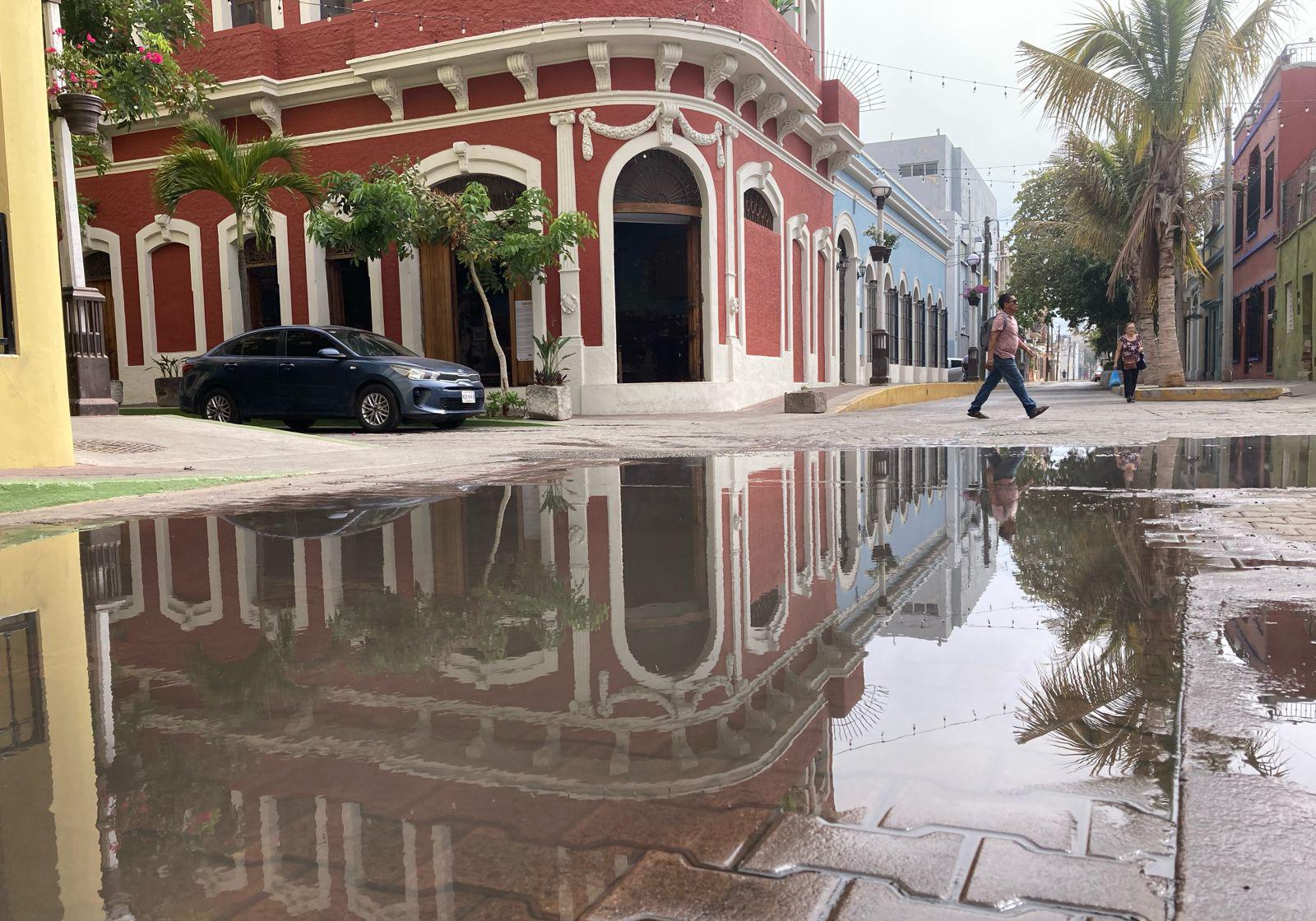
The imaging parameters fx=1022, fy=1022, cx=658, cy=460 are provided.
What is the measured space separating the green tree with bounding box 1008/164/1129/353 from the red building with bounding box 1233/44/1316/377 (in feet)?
13.3

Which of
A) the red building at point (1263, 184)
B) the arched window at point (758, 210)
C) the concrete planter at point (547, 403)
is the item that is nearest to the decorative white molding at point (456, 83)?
the arched window at point (758, 210)

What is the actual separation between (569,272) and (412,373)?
Result: 4903mm

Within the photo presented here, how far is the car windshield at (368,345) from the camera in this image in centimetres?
1512

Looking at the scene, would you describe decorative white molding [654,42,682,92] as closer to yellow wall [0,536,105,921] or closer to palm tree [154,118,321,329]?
palm tree [154,118,321,329]

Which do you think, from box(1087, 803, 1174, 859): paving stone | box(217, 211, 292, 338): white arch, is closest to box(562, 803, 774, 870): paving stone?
box(1087, 803, 1174, 859): paving stone

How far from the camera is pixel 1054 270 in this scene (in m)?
37.3

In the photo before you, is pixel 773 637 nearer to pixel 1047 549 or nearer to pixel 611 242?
pixel 1047 549

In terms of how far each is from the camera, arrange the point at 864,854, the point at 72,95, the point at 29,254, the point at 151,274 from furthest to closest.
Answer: the point at 151,274
the point at 72,95
the point at 29,254
the point at 864,854

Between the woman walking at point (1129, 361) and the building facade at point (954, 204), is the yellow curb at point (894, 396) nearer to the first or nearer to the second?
the woman walking at point (1129, 361)

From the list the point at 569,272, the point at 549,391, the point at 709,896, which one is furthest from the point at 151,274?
the point at 709,896

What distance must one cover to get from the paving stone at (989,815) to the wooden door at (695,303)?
17.8m

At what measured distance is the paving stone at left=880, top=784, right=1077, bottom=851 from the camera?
72.4 inches

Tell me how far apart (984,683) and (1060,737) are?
1.39 ft

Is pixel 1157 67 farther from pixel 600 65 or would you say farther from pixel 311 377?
pixel 311 377
